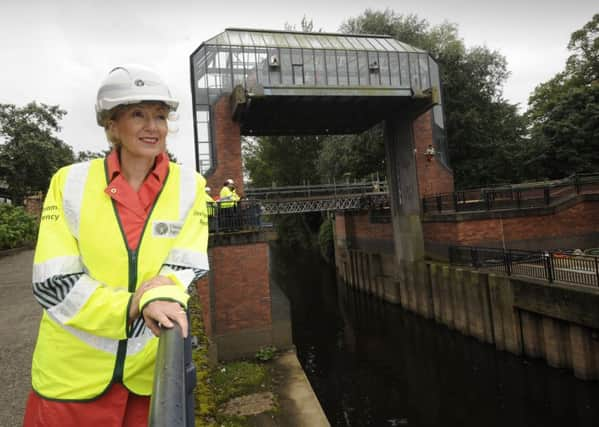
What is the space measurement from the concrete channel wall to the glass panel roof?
12.0m

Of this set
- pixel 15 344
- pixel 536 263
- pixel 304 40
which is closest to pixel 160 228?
pixel 15 344

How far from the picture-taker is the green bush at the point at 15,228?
15531 mm

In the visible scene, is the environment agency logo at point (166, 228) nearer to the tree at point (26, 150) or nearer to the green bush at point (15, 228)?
the green bush at point (15, 228)

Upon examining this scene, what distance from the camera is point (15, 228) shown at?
16.5 meters

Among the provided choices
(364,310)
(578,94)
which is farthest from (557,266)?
(578,94)

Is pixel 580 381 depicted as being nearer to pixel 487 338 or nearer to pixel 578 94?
pixel 487 338

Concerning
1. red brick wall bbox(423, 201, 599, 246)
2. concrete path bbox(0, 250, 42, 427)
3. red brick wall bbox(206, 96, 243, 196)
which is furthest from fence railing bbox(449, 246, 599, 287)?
concrete path bbox(0, 250, 42, 427)

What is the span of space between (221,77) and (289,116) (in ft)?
12.9

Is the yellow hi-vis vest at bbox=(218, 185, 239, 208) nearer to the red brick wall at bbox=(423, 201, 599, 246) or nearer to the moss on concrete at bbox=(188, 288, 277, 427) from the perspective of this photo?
the moss on concrete at bbox=(188, 288, 277, 427)

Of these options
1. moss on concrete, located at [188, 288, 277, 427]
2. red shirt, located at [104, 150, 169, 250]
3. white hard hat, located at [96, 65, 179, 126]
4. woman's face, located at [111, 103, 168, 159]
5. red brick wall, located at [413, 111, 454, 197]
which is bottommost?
moss on concrete, located at [188, 288, 277, 427]

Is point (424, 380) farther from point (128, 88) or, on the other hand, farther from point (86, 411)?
point (128, 88)

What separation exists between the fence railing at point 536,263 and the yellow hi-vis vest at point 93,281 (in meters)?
11.4

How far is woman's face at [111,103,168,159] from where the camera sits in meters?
1.47

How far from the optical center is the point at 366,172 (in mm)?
28469
